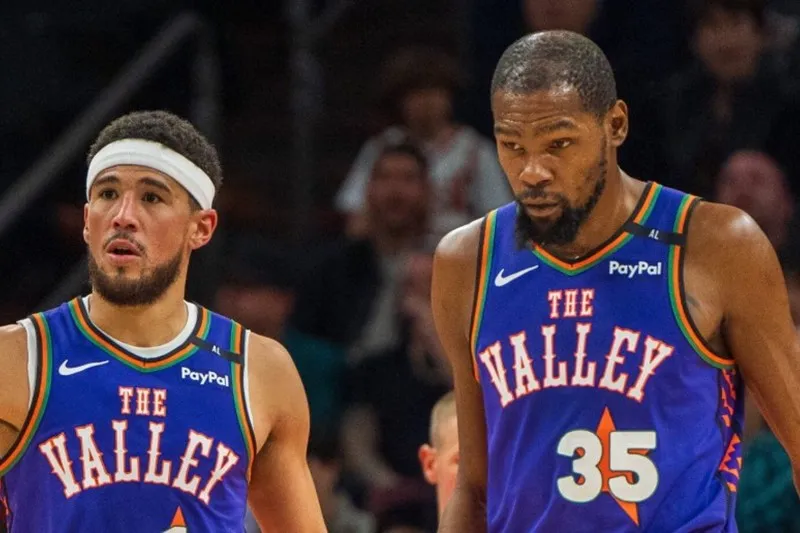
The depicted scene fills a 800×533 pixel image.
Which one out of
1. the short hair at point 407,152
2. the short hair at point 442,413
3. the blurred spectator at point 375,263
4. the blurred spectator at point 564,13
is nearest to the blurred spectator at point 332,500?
the blurred spectator at point 375,263

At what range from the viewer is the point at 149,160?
185 inches

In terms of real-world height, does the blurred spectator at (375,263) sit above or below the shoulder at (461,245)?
above

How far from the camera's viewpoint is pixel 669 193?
434 cm

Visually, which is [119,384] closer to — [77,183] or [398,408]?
[398,408]

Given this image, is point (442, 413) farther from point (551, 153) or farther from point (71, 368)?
point (551, 153)

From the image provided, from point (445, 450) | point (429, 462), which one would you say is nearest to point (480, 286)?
point (445, 450)

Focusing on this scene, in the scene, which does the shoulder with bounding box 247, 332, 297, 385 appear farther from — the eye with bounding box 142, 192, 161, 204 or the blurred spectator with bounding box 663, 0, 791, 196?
the blurred spectator with bounding box 663, 0, 791, 196

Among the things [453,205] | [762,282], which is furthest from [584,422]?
[453,205]

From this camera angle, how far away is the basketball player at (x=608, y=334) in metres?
4.09

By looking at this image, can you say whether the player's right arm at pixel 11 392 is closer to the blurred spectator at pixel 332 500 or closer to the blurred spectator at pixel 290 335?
the blurred spectator at pixel 332 500

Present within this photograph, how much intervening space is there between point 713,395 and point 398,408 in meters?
3.49

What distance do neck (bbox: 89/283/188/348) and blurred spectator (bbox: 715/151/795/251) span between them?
3.40 meters

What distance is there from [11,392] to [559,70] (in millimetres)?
1694

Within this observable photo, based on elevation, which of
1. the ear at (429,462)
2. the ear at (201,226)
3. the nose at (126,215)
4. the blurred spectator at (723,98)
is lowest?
the ear at (429,462)
